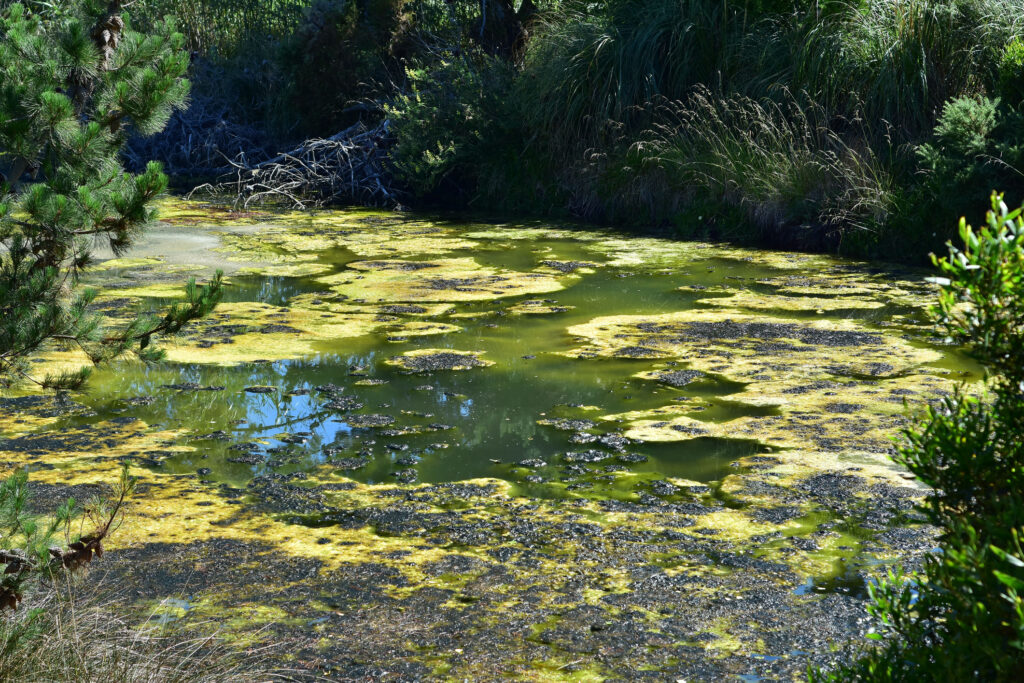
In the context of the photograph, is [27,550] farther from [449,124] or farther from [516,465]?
[449,124]

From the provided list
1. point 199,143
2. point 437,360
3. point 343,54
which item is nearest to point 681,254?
point 437,360

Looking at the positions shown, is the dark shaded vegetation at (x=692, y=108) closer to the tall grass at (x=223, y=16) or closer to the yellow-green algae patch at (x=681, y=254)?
the yellow-green algae patch at (x=681, y=254)

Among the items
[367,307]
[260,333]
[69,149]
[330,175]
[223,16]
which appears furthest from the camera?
[223,16]

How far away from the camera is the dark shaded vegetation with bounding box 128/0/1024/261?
8023 millimetres

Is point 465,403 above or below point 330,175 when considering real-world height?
A: below

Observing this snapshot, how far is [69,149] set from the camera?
238 cm

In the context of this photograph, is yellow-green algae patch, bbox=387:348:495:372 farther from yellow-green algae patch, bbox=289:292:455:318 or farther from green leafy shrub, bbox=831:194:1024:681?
green leafy shrub, bbox=831:194:1024:681

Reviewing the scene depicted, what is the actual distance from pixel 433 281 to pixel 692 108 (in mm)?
3821

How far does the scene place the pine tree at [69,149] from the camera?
2277 mm

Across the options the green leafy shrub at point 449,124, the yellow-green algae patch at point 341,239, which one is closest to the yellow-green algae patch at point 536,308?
the yellow-green algae patch at point 341,239

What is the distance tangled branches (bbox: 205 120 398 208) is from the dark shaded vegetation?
1.14 feet

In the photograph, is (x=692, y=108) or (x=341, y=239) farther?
(x=692, y=108)

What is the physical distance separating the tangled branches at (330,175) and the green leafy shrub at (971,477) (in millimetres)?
9777

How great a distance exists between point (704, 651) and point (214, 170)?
1266 centimetres
